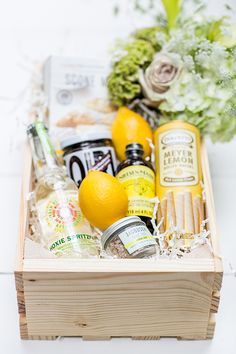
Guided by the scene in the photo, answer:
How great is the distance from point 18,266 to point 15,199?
34cm

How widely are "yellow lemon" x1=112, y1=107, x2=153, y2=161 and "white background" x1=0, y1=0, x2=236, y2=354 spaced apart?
180 millimetres

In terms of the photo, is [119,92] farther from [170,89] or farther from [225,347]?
[225,347]

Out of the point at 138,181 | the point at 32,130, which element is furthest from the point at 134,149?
the point at 32,130

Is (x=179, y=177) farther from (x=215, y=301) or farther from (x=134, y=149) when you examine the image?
(x=215, y=301)

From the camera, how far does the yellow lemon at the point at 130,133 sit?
4.52 ft

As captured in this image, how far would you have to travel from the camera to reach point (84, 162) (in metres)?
1.33

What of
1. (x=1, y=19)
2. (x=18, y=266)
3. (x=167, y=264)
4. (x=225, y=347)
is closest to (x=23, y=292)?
(x=18, y=266)

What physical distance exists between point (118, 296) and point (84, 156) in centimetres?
31

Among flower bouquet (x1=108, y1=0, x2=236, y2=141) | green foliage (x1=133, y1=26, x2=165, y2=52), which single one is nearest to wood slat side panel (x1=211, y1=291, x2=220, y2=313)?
flower bouquet (x1=108, y1=0, x2=236, y2=141)

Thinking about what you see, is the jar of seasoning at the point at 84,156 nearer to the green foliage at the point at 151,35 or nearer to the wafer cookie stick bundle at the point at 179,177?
the wafer cookie stick bundle at the point at 179,177

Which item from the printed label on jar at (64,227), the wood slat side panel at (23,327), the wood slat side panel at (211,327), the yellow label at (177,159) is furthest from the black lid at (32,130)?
the wood slat side panel at (211,327)

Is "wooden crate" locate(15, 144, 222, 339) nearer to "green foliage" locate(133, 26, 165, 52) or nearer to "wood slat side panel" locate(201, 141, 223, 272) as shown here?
"wood slat side panel" locate(201, 141, 223, 272)

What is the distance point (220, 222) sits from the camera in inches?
54.5

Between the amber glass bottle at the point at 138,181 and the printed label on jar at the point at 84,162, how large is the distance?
27mm
